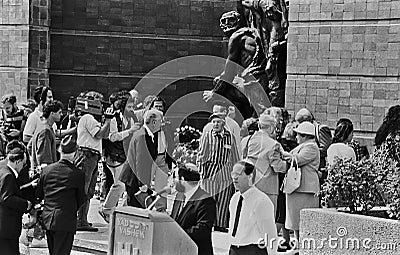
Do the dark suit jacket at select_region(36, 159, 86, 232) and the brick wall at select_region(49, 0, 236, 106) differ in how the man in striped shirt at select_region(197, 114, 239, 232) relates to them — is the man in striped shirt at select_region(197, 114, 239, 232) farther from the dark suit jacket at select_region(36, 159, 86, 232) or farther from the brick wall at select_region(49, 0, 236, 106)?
the brick wall at select_region(49, 0, 236, 106)

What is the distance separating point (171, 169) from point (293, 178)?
3147mm

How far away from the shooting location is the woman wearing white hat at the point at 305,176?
1379 cm

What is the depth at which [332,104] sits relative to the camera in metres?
18.4

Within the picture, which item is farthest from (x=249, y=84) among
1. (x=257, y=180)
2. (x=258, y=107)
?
(x=257, y=180)

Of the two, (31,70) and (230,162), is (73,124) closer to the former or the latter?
(230,162)

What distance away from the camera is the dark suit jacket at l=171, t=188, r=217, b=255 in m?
11.1

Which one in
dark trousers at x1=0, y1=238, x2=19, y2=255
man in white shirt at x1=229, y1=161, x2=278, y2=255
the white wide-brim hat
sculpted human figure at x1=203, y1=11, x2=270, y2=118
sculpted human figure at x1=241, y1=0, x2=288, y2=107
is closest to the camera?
man in white shirt at x1=229, y1=161, x2=278, y2=255

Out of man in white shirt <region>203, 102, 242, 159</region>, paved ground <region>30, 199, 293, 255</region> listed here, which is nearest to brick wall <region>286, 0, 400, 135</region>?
man in white shirt <region>203, 102, 242, 159</region>

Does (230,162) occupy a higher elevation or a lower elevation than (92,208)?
higher

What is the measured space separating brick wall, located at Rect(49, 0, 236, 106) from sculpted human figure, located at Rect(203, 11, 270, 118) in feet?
23.3

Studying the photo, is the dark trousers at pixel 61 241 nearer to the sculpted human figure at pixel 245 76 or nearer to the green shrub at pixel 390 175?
the green shrub at pixel 390 175

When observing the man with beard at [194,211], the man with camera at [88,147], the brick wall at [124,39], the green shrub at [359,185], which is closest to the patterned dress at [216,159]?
the man with camera at [88,147]

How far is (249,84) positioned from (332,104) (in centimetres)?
242

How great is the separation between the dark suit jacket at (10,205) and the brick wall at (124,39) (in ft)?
47.5
